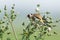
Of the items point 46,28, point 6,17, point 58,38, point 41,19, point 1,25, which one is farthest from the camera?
point 58,38

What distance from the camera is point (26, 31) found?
8.26 feet

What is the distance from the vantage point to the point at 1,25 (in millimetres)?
2902

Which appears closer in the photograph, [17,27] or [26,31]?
[26,31]

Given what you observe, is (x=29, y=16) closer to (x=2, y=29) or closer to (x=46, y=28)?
(x=46, y=28)

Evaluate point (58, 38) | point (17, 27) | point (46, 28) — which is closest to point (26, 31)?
point (46, 28)

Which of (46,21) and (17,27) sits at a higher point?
(46,21)

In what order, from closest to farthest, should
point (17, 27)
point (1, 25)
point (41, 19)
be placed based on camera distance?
point (41, 19) → point (1, 25) → point (17, 27)

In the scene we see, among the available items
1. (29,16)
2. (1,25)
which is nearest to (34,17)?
(29,16)

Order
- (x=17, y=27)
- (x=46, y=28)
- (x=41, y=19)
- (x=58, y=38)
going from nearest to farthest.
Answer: (x=41, y=19), (x=46, y=28), (x=58, y=38), (x=17, y=27)

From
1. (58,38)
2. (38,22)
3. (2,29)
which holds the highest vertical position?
(38,22)

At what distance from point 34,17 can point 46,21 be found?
0.11 meters

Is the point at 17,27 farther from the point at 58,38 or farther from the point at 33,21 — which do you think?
the point at 33,21

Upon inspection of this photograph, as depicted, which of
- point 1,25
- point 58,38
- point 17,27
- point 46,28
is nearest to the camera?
point 46,28

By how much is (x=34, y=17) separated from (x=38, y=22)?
0.07m
